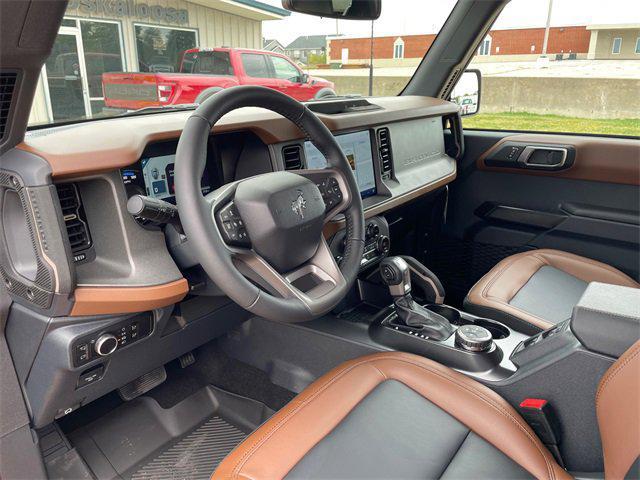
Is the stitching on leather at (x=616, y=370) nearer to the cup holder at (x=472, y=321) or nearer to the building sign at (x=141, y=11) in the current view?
the cup holder at (x=472, y=321)

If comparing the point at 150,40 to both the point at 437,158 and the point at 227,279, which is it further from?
the point at 227,279

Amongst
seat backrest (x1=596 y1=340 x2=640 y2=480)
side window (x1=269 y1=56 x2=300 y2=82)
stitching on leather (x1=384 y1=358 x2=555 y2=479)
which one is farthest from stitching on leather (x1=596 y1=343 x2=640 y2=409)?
side window (x1=269 y1=56 x2=300 y2=82)

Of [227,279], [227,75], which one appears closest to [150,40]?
[227,75]

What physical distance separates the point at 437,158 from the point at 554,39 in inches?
29.6

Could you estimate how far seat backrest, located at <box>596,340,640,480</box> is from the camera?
0.85m

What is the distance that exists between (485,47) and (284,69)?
111cm

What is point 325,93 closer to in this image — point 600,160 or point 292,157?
point 292,157

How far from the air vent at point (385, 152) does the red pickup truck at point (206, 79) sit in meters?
0.37

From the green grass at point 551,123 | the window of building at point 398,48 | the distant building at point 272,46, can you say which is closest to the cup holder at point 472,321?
the green grass at point 551,123

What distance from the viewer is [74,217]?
3.83ft

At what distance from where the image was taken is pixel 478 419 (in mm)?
1174

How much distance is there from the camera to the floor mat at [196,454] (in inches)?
65.3

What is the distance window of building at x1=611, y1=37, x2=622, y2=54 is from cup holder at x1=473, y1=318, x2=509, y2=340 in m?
1.41

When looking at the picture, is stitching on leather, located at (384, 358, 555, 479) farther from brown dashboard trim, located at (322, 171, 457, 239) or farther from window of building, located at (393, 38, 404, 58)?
window of building, located at (393, 38, 404, 58)
